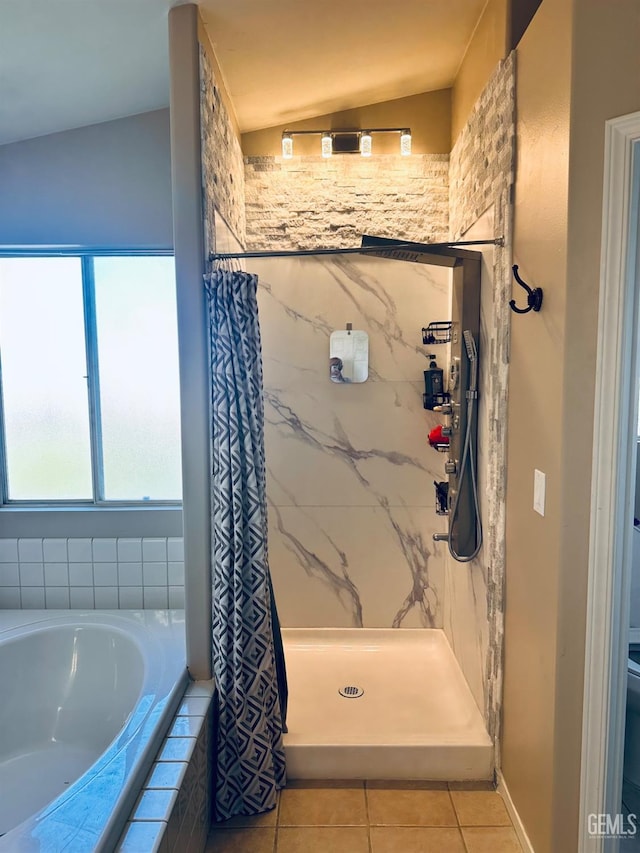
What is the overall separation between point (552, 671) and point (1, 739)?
83.5 inches

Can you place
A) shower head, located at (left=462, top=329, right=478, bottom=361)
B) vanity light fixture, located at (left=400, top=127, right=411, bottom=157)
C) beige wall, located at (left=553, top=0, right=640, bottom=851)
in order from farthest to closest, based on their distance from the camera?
vanity light fixture, located at (left=400, top=127, right=411, bottom=157)
shower head, located at (left=462, top=329, right=478, bottom=361)
beige wall, located at (left=553, top=0, right=640, bottom=851)

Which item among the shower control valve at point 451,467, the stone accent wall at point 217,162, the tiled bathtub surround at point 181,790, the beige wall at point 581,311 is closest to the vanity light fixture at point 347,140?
the stone accent wall at point 217,162

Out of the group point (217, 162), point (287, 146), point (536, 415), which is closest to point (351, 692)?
point (536, 415)

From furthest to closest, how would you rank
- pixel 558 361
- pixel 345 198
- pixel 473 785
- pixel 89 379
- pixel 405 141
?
pixel 345 198, pixel 405 141, pixel 89 379, pixel 473 785, pixel 558 361

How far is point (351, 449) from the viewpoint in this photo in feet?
9.84

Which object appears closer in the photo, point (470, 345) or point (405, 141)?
point (470, 345)

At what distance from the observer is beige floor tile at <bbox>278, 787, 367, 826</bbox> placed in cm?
200

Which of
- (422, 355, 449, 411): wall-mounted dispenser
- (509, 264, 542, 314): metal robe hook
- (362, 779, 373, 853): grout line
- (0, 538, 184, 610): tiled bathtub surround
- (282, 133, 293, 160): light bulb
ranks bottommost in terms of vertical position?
(362, 779, 373, 853): grout line

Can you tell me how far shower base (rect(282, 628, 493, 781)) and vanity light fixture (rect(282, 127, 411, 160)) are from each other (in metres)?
2.53

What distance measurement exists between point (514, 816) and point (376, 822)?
483 mm

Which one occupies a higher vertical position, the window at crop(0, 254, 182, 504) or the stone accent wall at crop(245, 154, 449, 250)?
the stone accent wall at crop(245, 154, 449, 250)

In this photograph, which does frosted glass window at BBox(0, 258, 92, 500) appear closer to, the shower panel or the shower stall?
the shower stall

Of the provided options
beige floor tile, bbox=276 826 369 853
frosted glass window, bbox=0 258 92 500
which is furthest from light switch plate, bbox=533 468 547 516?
frosted glass window, bbox=0 258 92 500

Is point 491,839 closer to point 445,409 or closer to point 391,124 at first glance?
point 445,409
